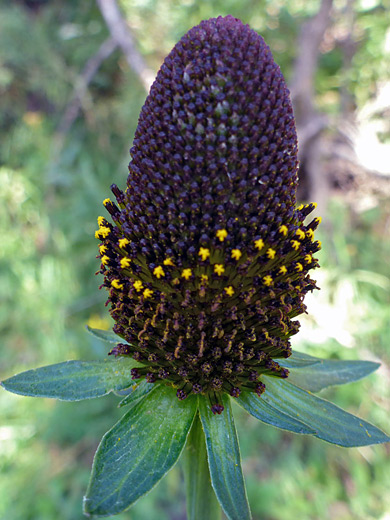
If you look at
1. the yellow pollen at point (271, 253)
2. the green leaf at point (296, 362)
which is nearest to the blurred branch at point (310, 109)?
the green leaf at point (296, 362)

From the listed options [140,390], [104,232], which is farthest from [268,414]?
[104,232]

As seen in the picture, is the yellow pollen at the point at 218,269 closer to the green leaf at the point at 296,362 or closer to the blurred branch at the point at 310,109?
the green leaf at the point at 296,362

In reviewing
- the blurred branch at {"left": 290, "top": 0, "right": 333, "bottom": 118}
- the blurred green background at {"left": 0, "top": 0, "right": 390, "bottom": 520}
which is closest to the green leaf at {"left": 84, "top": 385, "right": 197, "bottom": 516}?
the blurred green background at {"left": 0, "top": 0, "right": 390, "bottom": 520}

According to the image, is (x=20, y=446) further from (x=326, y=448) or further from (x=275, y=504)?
(x=326, y=448)

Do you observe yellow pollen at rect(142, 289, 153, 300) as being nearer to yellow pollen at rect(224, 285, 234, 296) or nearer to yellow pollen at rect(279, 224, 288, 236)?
yellow pollen at rect(224, 285, 234, 296)

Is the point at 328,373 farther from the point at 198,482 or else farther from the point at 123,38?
the point at 123,38

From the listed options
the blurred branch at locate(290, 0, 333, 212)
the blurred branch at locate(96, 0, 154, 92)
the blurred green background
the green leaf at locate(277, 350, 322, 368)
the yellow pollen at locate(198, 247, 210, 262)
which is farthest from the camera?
the blurred branch at locate(290, 0, 333, 212)
